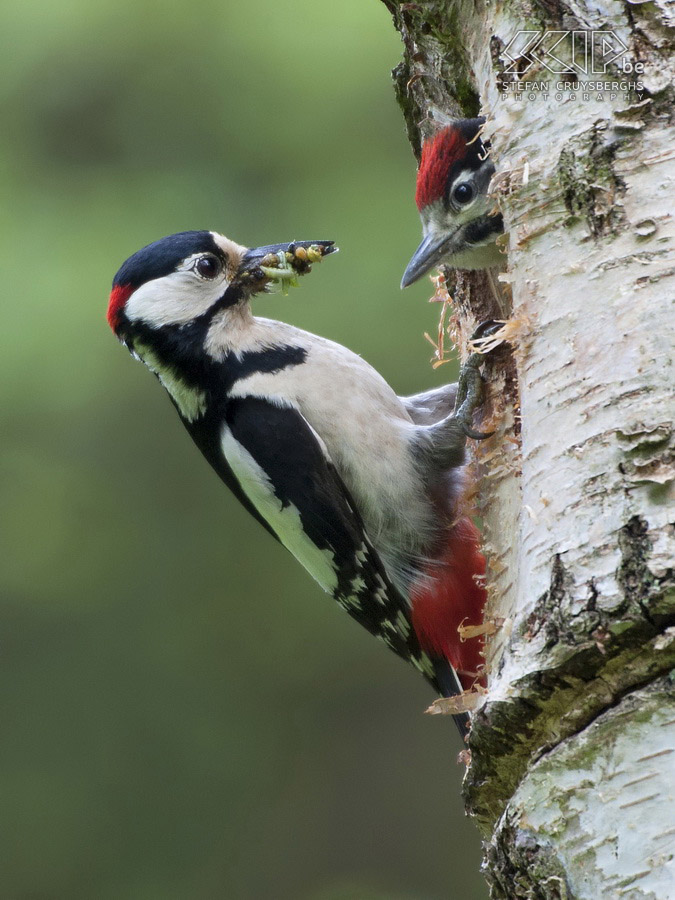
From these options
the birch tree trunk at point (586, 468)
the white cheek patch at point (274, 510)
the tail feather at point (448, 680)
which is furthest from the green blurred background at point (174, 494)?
the birch tree trunk at point (586, 468)

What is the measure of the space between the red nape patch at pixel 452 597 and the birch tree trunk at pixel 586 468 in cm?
50

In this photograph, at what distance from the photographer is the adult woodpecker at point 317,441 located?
2.67m

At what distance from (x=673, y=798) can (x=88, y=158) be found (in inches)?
152

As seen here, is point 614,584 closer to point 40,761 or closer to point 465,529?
point 465,529

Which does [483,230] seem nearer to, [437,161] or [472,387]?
[437,161]

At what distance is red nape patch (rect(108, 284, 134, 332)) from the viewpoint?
278cm

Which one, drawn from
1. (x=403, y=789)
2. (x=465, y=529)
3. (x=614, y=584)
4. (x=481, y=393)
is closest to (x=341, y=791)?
(x=403, y=789)

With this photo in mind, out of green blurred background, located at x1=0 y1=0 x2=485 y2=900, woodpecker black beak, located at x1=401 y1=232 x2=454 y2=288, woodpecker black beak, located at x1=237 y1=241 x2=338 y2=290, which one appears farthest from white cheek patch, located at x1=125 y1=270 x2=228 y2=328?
green blurred background, located at x1=0 y1=0 x2=485 y2=900

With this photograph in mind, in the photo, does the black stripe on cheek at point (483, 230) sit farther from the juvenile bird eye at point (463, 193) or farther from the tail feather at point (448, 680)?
the tail feather at point (448, 680)

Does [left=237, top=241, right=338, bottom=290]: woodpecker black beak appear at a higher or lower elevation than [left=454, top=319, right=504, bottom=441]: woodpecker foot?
higher

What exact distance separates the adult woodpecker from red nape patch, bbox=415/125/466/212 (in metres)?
0.34
